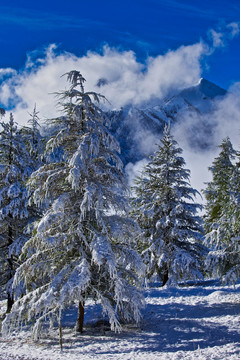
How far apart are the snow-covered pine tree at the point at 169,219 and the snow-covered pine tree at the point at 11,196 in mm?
7344

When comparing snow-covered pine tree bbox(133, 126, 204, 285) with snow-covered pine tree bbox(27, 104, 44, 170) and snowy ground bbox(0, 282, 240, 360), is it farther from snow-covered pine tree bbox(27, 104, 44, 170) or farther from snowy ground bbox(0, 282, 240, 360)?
snow-covered pine tree bbox(27, 104, 44, 170)

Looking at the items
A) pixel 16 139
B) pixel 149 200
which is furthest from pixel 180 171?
pixel 16 139

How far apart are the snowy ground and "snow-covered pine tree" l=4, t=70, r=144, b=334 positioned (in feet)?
2.29

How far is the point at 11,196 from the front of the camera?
1429 cm

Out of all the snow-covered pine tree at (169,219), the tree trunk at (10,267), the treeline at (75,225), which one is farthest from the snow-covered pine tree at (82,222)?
the snow-covered pine tree at (169,219)

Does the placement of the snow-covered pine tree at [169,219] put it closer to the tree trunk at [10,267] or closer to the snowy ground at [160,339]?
the snowy ground at [160,339]

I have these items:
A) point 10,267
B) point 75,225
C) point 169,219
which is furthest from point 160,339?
point 169,219

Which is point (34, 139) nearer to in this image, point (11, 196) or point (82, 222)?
point (11, 196)

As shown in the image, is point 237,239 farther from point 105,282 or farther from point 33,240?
point 33,240

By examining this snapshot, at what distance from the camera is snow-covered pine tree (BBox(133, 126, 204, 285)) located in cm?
1725

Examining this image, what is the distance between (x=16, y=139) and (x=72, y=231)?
24.3 ft

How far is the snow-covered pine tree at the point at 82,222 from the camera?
9188 millimetres

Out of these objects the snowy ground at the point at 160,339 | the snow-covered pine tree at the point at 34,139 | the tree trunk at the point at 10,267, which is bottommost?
the snowy ground at the point at 160,339

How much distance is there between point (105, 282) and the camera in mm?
10000
